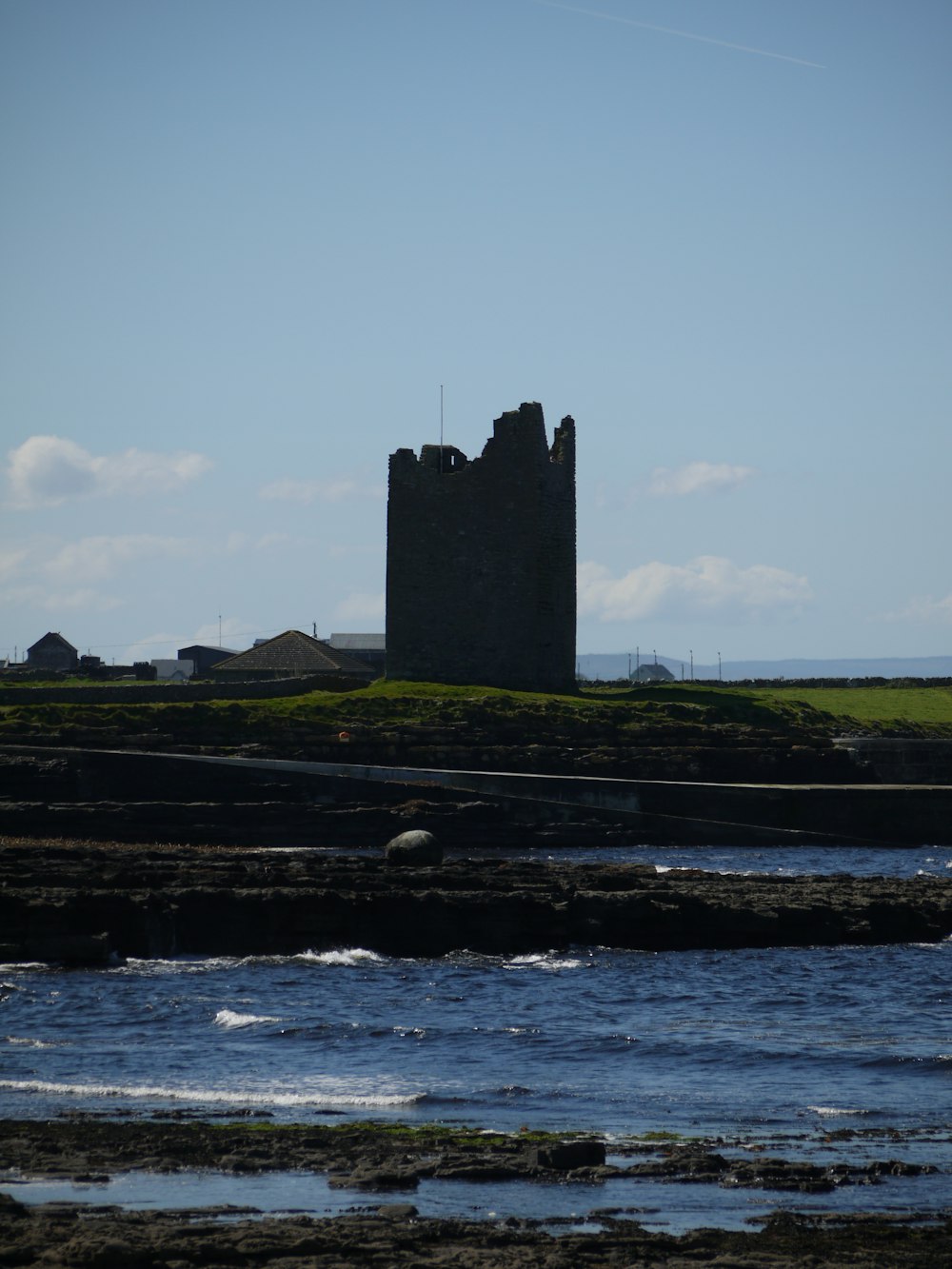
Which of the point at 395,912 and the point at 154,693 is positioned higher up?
the point at 154,693

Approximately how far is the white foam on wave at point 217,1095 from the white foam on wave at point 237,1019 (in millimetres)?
3604

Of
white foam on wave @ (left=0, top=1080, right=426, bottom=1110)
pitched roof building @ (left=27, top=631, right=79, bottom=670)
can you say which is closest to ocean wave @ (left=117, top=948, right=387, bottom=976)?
white foam on wave @ (left=0, top=1080, right=426, bottom=1110)

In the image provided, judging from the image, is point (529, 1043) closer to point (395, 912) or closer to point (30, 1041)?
point (30, 1041)

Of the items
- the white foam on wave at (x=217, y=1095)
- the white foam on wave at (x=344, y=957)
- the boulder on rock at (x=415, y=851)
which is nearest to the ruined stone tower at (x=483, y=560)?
the boulder on rock at (x=415, y=851)

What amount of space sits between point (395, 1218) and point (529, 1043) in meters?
9.01

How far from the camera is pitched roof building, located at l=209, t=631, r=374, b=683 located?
7206 cm

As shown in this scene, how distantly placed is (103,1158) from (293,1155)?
173 centimetres

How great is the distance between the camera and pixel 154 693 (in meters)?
58.2

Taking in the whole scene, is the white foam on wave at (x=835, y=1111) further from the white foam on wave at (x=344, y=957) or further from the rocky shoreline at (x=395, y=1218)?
the white foam on wave at (x=344, y=957)

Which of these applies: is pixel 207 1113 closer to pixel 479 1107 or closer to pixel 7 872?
pixel 479 1107

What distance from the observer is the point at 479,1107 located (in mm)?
18406

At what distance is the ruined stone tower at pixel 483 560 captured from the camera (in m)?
64.1

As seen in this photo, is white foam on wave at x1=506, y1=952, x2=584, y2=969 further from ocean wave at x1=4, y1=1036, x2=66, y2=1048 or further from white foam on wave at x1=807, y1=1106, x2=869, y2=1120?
white foam on wave at x1=807, y1=1106, x2=869, y2=1120

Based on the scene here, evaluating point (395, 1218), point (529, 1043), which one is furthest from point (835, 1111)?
point (395, 1218)
